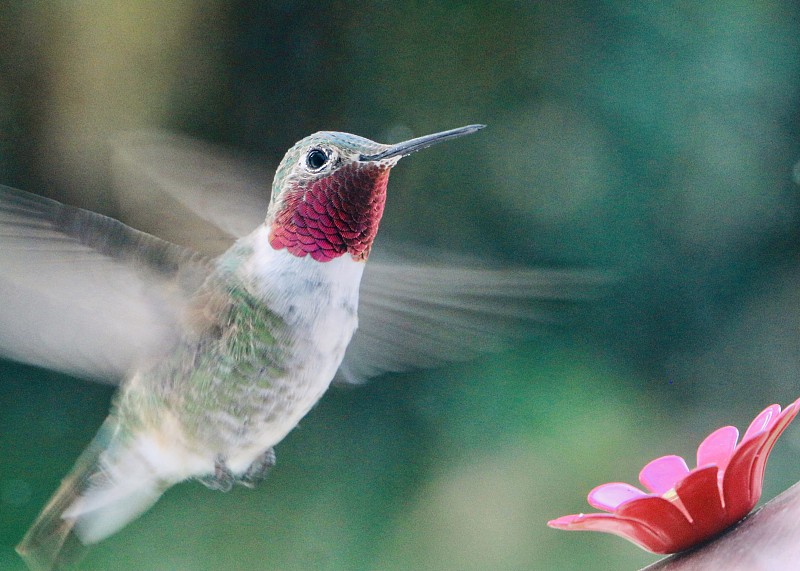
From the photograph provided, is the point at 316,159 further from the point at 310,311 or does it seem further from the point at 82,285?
the point at 82,285

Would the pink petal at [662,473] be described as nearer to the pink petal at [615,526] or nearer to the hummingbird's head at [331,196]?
the pink petal at [615,526]

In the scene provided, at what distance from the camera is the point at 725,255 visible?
1.93m

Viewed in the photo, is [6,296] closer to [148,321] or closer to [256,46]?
[148,321]

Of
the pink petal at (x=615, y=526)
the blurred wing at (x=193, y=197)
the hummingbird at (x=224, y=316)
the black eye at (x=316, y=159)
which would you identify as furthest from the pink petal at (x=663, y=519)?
the blurred wing at (x=193, y=197)

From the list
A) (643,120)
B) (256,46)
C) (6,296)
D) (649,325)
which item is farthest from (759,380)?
(6,296)

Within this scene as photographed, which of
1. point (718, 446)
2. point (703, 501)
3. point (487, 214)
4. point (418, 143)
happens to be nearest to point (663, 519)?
point (703, 501)

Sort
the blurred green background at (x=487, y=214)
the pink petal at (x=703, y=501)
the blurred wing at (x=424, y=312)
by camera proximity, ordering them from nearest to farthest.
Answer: the pink petal at (x=703, y=501) → the blurred wing at (x=424, y=312) → the blurred green background at (x=487, y=214)

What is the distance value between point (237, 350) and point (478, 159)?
1096 mm

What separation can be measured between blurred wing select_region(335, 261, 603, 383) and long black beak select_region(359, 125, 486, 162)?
238 mm

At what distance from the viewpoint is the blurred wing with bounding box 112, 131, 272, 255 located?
3.56ft

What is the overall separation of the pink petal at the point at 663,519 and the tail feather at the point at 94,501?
0.61m

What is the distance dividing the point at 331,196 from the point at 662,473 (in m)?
0.45

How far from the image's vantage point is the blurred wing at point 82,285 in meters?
0.81

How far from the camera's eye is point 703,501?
2.40 feet
